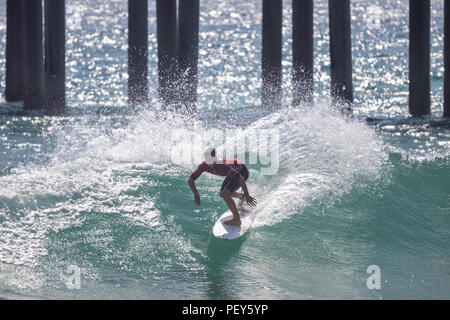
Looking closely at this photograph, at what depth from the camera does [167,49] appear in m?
14.5

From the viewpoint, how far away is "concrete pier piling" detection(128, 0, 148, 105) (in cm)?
1468

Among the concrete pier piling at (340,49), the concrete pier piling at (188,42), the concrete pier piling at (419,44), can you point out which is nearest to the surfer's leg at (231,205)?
the concrete pier piling at (340,49)

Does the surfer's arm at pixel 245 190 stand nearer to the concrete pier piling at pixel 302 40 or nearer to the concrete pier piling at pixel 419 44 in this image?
the concrete pier piling at pixel 302 40

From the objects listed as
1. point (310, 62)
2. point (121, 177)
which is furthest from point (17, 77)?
point (121, 177)

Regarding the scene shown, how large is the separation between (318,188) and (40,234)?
3.59 metres

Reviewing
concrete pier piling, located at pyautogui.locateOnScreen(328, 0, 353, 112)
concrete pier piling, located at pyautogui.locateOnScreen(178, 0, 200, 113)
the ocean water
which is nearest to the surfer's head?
the ocean water

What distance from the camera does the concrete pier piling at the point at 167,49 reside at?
47.1 ft

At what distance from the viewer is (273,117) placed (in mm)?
12453

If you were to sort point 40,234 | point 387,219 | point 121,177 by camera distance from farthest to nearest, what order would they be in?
point 121,177, point 387,219, point 40,234

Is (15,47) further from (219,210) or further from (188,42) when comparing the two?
(219,210)

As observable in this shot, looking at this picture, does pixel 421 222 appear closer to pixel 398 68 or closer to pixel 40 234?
pixel 40 234

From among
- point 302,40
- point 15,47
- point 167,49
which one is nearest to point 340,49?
point 302,40

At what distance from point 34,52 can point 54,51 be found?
69 cm

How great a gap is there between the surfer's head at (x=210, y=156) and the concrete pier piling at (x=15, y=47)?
10668mm
